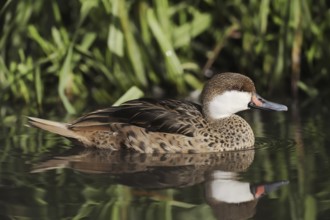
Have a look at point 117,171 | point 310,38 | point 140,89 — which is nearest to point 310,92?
point 310,38

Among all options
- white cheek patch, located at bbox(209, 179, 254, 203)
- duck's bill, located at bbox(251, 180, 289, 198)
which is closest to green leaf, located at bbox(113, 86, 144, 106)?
white cheek patch, located at bbox(209, 179, 254, 203)

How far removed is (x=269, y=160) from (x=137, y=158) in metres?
0.85

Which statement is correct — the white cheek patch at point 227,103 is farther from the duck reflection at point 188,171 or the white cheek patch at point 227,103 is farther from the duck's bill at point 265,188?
the duck's bill at point 265,188

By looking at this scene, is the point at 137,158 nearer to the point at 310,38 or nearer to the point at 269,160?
the point at 269,160

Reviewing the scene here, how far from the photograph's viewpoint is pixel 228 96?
7.11 m

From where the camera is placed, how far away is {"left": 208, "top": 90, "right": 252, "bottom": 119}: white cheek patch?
711 centimetres

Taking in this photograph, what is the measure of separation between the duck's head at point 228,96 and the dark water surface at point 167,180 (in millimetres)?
270

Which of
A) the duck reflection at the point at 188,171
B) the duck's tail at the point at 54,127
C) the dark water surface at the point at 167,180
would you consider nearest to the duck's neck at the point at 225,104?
the dark water surface at the point at 167,180

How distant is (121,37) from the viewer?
783 cm

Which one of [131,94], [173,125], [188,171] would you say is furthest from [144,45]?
[188,171]

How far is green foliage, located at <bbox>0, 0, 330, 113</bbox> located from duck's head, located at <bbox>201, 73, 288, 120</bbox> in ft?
3.32

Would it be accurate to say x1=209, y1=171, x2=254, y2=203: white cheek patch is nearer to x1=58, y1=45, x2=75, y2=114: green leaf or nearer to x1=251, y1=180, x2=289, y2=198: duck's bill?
x1=251, y1=180, x2=289, y2=198: duck's bill

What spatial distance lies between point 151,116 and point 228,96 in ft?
1.88

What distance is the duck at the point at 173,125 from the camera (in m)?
6.85
